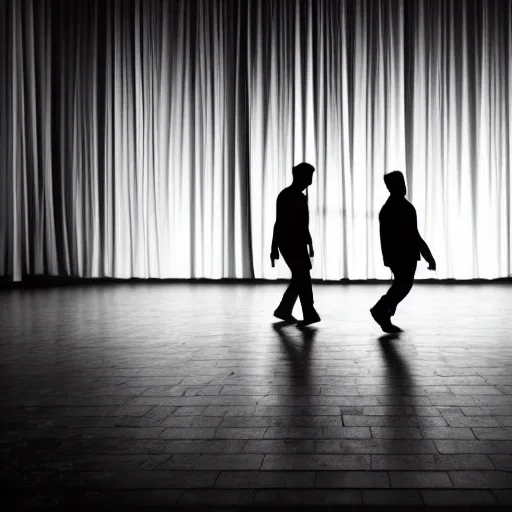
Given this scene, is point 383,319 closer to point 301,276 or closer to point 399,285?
point 399,285

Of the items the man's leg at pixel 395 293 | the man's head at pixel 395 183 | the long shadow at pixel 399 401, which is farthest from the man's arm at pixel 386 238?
the long shadow at pixel 399 401

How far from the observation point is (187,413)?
2977 millimetres

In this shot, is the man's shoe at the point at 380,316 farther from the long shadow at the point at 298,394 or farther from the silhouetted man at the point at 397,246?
the long shadow at the point at 298,394

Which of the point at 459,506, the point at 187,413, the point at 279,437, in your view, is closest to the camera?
the point at 459,506

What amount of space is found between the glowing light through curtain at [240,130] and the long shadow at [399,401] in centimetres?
651

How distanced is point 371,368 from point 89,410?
5.35 ft

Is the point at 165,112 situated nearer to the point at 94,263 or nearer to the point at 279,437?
the point at 94,263

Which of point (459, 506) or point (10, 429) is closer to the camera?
point (459, 506)

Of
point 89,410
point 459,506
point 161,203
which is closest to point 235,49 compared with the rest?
point 161,203

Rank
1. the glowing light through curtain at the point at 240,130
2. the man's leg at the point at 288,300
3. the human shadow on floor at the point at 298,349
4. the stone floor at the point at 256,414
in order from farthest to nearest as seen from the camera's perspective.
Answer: the glowing light through curtain at the point at 240,130, the man's leg at the point at 288,300, the human shadow on floor at the point at 298,349, the stone floor at the point at 256,414

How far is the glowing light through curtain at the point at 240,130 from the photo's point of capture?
1064cm

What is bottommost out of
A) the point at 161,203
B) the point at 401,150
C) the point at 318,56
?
the point at 161,203

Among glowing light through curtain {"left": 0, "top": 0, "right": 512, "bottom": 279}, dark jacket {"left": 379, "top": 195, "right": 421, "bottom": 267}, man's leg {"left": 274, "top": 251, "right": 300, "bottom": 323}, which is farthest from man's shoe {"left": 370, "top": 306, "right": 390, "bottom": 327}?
glowing light through curtain {"left": 0, "top": 0, "right": 512, "bottom": 279}

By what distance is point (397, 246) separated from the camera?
17.3 feet
